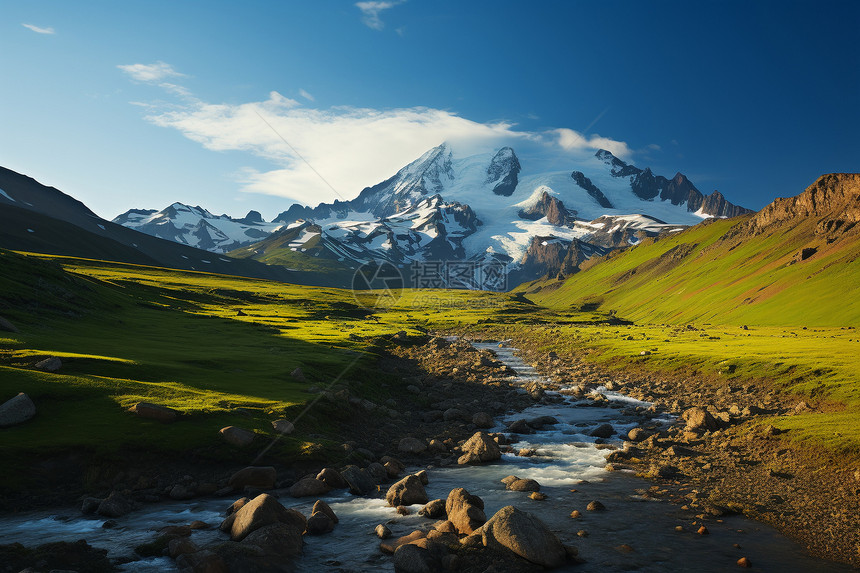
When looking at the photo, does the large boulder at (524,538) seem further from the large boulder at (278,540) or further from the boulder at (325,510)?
the large boulder at (278,540)

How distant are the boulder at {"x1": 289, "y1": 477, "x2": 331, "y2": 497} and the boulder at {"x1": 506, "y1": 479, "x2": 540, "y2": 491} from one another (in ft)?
36.0

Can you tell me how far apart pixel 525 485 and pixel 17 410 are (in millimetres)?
30572

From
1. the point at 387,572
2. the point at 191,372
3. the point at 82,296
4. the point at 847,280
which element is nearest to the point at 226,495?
the point at 387,572

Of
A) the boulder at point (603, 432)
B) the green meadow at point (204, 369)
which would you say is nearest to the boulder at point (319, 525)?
the green meadow at point (204, 369)

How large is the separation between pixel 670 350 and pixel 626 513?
2186 inches

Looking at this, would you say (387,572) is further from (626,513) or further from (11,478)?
(11,478)

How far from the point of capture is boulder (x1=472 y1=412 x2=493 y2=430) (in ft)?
137

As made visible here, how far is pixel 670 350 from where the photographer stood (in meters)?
71.9

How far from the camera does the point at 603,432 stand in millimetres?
38812

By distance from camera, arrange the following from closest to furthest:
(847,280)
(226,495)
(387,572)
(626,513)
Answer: (387,572)
(626,513)
(226,495)
(847,280)

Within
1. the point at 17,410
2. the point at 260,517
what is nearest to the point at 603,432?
the point at 260,517

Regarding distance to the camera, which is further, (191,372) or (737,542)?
(191,372)

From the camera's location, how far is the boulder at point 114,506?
2303 cm

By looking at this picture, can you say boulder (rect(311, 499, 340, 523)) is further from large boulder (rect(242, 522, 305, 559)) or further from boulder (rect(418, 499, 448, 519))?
boulder (rect(418, 499, 448, 519))
